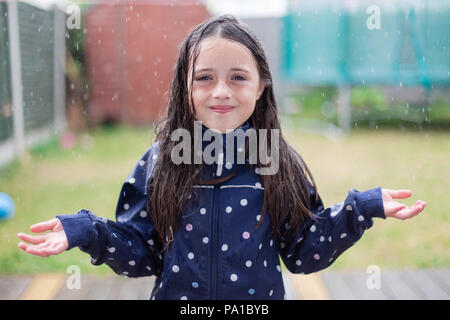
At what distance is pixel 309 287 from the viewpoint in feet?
8.45

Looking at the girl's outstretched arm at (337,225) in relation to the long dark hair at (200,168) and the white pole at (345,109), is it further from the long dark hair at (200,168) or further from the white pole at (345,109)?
the white pole at (345,109)

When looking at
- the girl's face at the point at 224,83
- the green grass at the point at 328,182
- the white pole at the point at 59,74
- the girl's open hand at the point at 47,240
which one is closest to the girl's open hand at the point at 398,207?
the girl's face at the point at 224,83

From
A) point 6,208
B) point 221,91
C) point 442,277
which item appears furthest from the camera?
point 6,208

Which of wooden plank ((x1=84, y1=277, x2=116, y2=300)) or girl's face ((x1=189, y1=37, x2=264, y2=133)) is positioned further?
wooden plank ((x1=84, y1=277, x2=116, y2=300))

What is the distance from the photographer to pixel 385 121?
688 cm

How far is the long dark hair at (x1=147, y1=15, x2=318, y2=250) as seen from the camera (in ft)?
4.46

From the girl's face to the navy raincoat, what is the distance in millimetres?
93

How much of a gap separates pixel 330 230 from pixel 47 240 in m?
0.73

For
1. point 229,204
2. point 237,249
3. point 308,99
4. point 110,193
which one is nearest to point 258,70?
point 229,204

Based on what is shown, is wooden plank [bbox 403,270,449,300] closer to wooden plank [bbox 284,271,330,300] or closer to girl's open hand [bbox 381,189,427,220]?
wooden plank [bbox 284,271,330,300]

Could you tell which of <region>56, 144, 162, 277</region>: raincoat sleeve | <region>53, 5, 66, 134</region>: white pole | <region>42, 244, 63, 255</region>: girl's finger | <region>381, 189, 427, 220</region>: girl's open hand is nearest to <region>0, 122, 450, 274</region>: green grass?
<region>53, 5, 66, 134</region>: white pole

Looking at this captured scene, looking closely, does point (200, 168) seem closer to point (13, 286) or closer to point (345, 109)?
point (13, 286)

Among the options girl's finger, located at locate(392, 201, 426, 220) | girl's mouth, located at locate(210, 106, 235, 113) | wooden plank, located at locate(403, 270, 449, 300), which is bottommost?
wooden plank, located at locate(403, 270, 449, 300)

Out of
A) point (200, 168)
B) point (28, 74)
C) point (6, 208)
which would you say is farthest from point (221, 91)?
point (28, 74)
